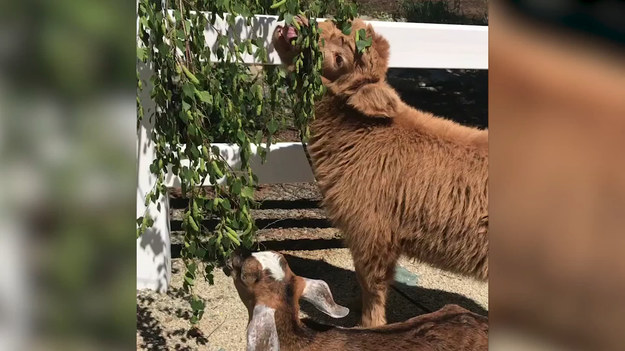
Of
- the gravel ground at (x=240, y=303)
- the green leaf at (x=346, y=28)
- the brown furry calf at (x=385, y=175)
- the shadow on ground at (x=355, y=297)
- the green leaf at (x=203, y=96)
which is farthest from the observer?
the shadow on ground at (x=355, y=297)

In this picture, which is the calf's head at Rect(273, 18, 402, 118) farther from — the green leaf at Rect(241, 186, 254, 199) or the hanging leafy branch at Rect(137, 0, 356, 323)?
the green leaf at Rect(241, 186, 254, 199)

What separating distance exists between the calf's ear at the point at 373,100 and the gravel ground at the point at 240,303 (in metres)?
1.01

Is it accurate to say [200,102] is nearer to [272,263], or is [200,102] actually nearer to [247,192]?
[247,192]

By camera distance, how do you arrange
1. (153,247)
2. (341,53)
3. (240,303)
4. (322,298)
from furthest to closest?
(240,303) → (153,247) → (341,53) → (322,298)

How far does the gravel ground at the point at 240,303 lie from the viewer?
115 inches

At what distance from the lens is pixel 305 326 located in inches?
92.5

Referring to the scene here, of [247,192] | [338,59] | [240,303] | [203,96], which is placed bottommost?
[240,303]

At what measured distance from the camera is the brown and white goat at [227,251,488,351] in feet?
7.41

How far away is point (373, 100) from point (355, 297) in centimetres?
109

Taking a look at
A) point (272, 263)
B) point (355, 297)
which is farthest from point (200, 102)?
point (355, 297)

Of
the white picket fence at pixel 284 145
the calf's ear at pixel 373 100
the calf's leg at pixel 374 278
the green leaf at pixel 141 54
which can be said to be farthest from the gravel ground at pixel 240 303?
the green leaf at pixel 141 54
